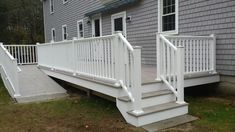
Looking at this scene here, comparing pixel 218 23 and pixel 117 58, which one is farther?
pixel 218 23

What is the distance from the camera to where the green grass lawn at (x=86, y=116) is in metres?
4.20

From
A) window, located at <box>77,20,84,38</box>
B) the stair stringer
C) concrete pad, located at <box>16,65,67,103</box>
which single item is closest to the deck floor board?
the stair stringer

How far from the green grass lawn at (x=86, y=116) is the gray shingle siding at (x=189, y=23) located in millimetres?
1318

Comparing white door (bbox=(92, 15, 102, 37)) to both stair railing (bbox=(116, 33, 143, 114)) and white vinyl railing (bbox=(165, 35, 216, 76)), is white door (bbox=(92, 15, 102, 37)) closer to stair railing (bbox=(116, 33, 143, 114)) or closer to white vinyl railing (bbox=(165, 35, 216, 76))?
white vinyl railing (bbox=(165, 35, 216, 76))

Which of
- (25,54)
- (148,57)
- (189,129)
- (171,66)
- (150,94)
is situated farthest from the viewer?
(25,54)

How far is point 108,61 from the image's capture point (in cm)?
470

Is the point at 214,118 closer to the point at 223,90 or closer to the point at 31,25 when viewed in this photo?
the point at 223,90

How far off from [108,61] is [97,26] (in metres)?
7.87

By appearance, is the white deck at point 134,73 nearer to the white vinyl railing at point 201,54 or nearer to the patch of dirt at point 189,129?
the white vinyl railing at point 201,54

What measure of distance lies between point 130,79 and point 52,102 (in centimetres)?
297

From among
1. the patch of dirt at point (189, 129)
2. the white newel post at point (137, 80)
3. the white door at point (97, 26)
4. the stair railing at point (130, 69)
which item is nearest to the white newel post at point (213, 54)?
the patch of dirt at point (189, 129)

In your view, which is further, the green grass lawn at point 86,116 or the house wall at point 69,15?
the house wall at point 69,15

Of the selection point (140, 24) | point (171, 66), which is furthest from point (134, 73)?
point (140, 24)

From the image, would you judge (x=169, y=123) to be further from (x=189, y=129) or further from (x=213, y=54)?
(x=213, y=54)
